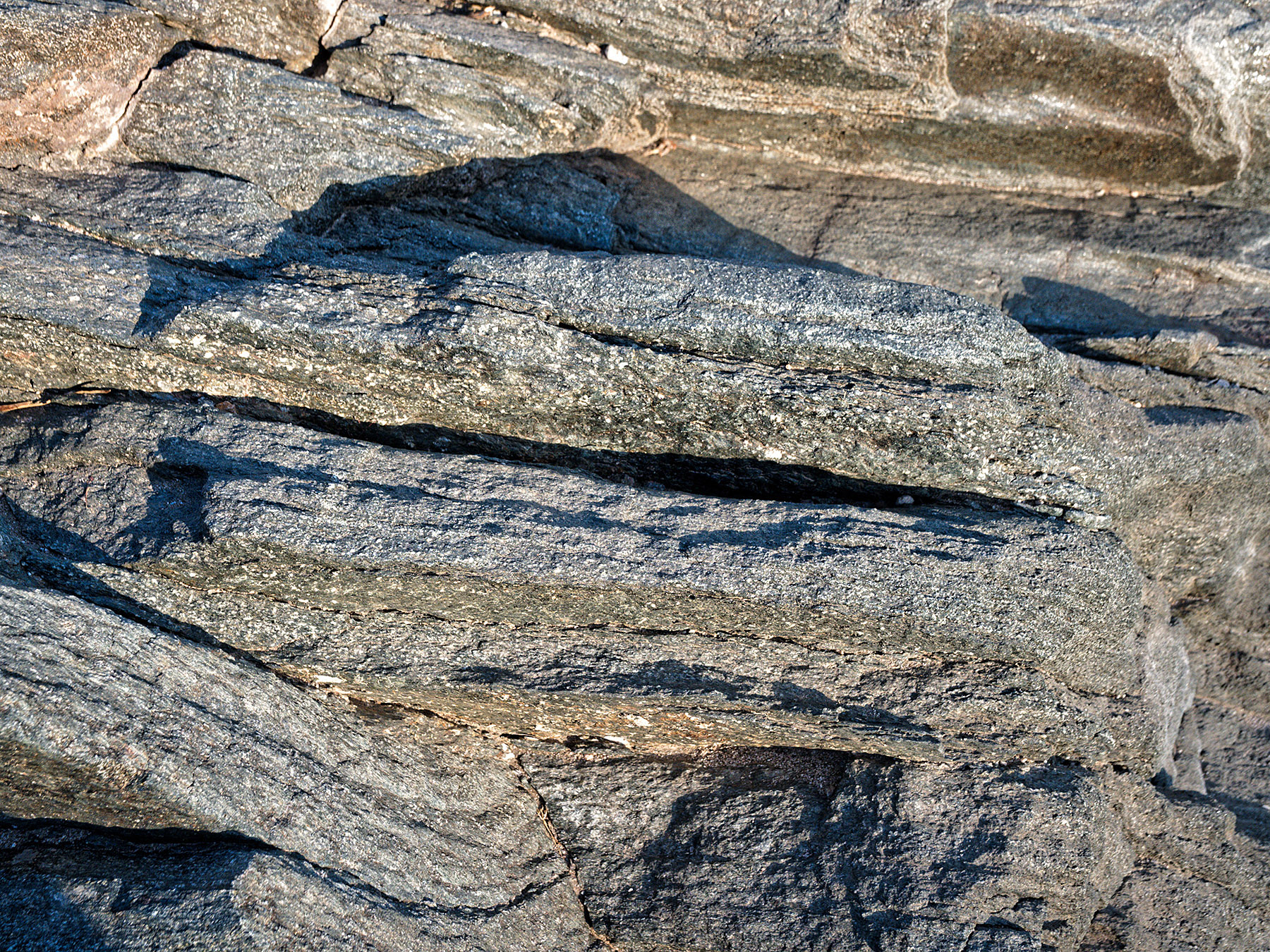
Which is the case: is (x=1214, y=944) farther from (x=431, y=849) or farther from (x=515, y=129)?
(x=515, y=129)

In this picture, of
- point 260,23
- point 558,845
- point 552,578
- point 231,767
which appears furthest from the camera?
point 260,23

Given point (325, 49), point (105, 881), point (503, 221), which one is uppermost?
point (325, 49)

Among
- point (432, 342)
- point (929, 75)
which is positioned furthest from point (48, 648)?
point (929, 75)

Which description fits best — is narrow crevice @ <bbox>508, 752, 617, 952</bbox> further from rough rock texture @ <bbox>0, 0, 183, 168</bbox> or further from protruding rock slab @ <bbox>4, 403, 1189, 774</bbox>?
rough rock texture @ <bbox>0, 0, 183, 168</bbox>

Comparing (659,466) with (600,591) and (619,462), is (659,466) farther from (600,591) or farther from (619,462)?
(600,591)

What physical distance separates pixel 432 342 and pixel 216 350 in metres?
1.04

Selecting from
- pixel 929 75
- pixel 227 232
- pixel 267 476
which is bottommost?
pixel 267 476

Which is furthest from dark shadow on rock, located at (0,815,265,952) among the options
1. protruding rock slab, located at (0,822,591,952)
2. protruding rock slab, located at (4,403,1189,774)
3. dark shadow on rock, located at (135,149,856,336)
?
dark shadow on rock, located at (135,149,856,336)

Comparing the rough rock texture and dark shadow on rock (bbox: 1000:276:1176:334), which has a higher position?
the rough rock texture

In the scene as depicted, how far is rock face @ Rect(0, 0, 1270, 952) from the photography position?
3486mm

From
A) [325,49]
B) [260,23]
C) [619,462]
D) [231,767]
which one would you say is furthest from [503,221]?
[231,767]

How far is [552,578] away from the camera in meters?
3.74

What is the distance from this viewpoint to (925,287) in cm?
450

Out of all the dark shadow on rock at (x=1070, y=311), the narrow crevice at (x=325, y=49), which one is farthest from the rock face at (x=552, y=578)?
the dark shadow on rock at (x=1070, y=311)
